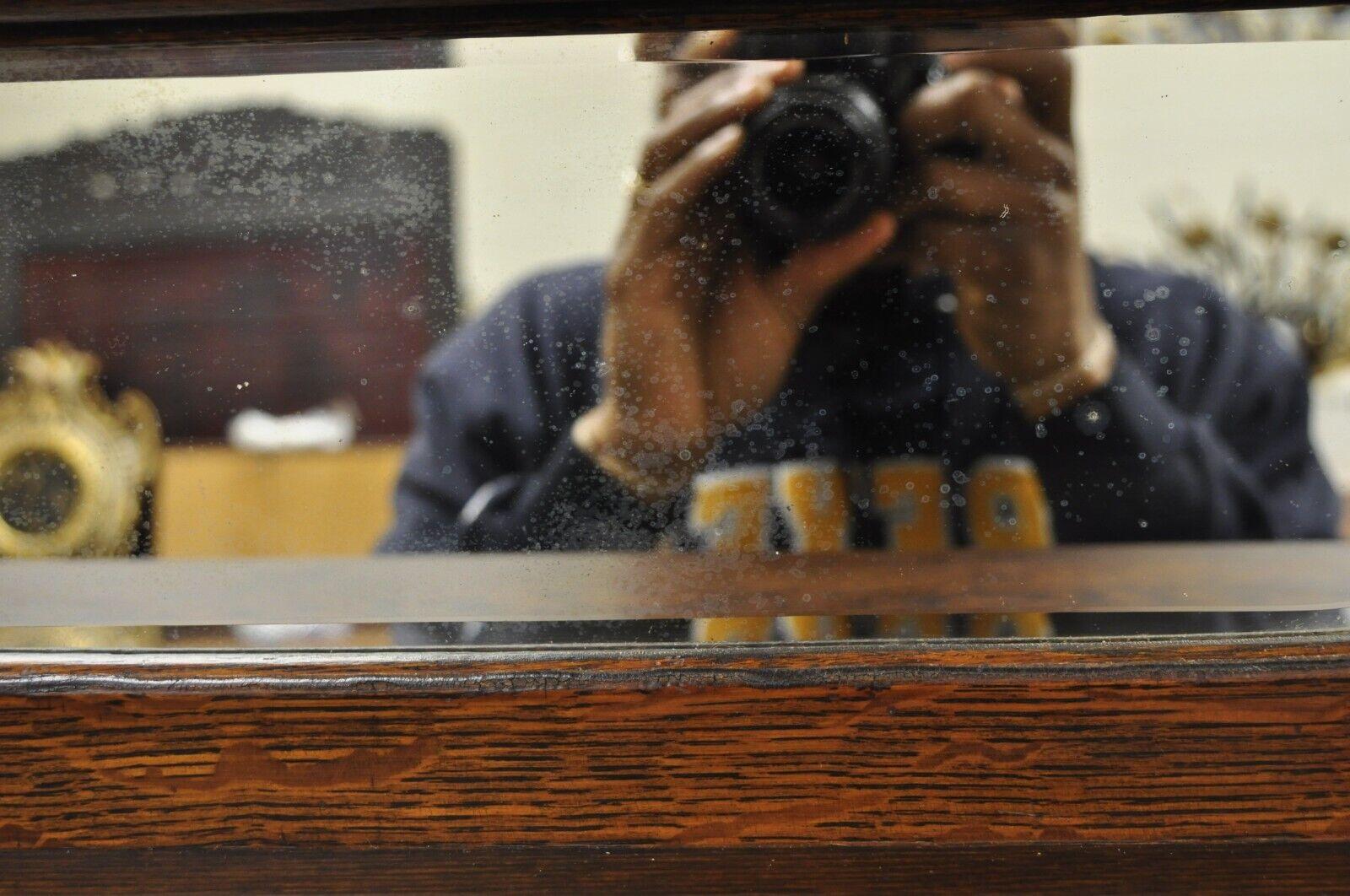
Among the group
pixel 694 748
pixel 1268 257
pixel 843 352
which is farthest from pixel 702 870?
pixel 1268 257

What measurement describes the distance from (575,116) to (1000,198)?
0.11 meters

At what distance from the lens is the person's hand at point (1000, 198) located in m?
0.27

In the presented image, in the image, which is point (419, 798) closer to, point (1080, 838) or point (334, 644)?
point (334, 644)

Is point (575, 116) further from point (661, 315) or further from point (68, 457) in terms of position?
point (68, 457)

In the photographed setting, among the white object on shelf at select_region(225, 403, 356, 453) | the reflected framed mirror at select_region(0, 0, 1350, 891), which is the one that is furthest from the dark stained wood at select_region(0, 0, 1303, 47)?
the white object on shelf at select_region(225, 403, 356, 453)

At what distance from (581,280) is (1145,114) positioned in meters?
0.16

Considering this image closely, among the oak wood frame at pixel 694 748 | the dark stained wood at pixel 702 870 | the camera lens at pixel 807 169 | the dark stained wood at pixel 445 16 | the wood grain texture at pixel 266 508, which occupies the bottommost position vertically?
the dark stained wood at pixel 702 870

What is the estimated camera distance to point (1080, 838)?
230mm

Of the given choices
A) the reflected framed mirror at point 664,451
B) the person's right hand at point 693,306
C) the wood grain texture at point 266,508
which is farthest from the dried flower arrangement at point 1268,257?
the wood grain texture at point 266,508

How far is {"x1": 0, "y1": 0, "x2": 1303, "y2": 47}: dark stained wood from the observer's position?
0.24 meters

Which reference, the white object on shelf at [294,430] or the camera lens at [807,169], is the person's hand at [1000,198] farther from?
the white object on shelf at [294,430]

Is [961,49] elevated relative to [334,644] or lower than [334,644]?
elevated

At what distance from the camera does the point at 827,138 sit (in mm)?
265

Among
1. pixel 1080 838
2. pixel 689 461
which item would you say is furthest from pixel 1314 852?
pixel 689 461
